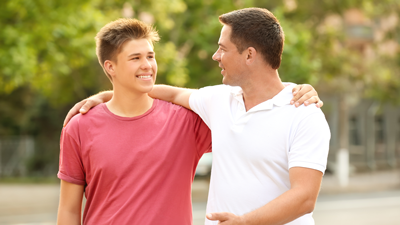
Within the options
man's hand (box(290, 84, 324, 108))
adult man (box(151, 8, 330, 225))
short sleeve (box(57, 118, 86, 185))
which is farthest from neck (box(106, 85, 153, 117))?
man's hand (box(290, 84, 324, 108))

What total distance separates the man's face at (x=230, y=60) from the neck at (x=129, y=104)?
20.0 inches

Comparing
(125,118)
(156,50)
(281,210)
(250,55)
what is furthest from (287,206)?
(156,50)

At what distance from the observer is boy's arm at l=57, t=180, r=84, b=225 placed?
2631 mm

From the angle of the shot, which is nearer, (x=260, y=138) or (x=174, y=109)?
(x=260, y=138)

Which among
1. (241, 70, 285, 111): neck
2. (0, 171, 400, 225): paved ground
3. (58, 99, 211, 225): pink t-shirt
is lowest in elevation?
(0, 171, 400, 225): paved ground

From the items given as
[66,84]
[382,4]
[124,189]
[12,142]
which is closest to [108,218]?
[124,189]

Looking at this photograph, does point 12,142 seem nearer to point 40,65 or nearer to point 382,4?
point 40,65

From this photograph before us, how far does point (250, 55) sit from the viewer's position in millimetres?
2447

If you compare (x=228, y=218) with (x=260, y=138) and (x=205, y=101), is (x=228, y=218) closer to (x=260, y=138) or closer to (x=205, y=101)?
(x=260, y=138)

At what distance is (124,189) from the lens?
102 inches

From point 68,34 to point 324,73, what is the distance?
10.5 metres

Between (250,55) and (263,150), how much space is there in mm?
471

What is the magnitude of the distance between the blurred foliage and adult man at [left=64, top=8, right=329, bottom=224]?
731cm

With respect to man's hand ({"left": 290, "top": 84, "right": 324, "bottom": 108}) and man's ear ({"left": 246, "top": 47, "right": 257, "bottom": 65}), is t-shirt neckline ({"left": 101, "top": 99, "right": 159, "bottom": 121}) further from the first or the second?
man's hand ({"left": 290, "top": 84, "right": 324, "bottom": 108})
